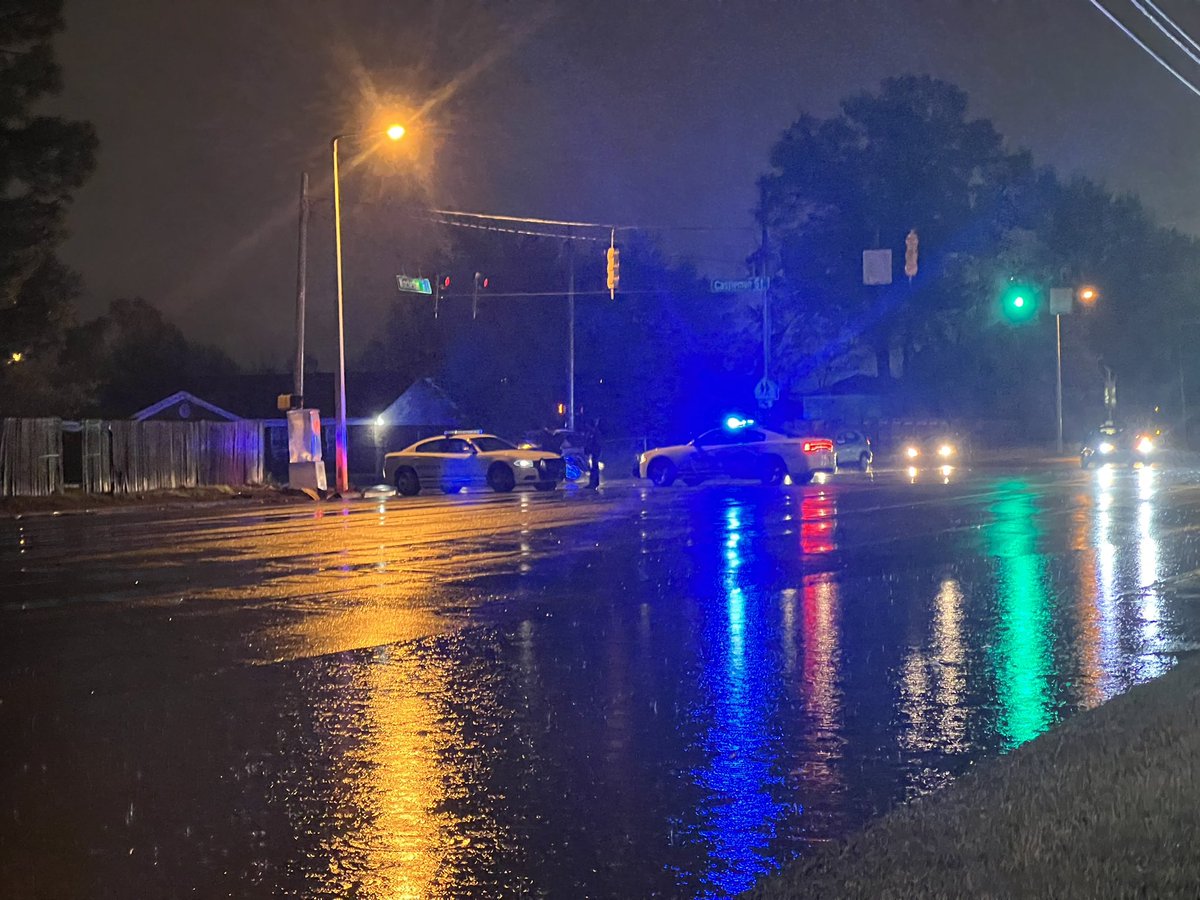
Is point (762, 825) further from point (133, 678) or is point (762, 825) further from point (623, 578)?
point (623, 578)

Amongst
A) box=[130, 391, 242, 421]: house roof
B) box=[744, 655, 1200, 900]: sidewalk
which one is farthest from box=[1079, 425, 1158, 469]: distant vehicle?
box=[744, 655, 1200, 900]: sidewalk

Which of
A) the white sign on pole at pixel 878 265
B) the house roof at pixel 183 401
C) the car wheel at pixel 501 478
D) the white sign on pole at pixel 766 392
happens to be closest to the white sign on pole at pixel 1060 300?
the white sign on pole at pixel 766 392

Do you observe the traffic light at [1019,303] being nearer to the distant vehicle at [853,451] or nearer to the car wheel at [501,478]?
the distant vehicle at [853,451]

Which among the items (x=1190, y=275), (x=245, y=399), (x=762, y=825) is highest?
(x=1190, y=275)

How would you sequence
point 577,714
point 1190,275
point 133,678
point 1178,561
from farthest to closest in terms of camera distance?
point 1190,275 < point 1178,561 < point 133,678 < point 577,714

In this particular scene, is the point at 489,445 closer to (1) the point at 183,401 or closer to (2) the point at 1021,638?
(2) the point at 1021,638

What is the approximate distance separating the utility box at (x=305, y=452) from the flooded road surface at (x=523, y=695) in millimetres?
16807

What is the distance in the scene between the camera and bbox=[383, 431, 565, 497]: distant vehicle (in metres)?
36.8

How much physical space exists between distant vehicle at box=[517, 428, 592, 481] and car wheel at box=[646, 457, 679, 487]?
2614 mm

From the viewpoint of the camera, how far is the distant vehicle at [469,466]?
1448 inches

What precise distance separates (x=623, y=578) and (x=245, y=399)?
184 ft

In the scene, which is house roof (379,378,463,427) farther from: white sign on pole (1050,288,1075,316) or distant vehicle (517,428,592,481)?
white sign on pole (1050,288,1075,316)

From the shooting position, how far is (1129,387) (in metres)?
95.2

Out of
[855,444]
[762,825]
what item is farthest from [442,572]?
[855,444]
